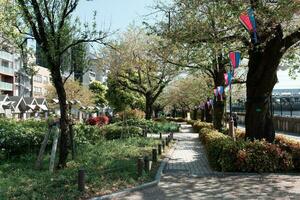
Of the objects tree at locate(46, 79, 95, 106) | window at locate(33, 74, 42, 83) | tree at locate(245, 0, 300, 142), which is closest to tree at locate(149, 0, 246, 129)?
tree at locate(245, 0, 300, 142)

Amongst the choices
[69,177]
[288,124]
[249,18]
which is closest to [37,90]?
[288,124]

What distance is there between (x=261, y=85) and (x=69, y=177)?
26.2ft

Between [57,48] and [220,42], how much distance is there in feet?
19.7

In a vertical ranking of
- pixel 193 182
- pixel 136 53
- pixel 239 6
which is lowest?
pixel 193 182

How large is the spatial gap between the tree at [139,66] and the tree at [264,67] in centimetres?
2043

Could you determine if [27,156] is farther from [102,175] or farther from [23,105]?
[23,105]

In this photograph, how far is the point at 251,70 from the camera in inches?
670

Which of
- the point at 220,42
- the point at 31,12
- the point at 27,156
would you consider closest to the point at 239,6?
the point at 220,42

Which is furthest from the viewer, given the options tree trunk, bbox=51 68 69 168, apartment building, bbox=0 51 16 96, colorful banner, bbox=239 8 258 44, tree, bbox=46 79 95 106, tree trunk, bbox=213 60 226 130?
tree, bbox=46 79 95 106

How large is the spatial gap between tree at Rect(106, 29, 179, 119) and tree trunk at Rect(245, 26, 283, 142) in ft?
66.8

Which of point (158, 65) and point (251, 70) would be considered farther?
point (158, 65)

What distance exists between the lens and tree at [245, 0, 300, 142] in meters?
15.3

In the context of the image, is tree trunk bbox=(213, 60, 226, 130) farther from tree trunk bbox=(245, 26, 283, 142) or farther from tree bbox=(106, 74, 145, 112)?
tree bbox=(106, 74, 145, 112)

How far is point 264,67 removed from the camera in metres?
16.2
